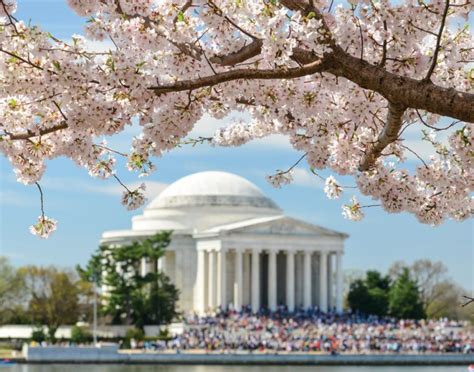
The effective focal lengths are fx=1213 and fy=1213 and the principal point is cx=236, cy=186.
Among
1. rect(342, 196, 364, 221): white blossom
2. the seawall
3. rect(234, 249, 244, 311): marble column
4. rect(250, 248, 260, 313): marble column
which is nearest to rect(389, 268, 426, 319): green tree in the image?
rect(250, 248, 260, 313): marble column

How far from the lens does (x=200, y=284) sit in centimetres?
11844

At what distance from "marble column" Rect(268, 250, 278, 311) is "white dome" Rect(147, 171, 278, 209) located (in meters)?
9.41

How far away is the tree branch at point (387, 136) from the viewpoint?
41.1ft

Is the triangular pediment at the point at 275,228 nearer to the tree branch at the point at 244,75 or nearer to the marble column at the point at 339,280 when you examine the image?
the marble column at the point at 339,280

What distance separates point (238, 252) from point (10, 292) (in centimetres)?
2192

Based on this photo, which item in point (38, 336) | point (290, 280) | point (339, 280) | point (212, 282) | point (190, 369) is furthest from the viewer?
point (339, 280)

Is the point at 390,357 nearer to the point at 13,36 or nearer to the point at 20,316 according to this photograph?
the point at 20,316

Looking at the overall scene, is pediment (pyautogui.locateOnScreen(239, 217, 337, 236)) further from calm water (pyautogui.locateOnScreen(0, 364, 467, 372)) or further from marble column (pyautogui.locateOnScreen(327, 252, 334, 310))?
calm water (pyautogui.locateOnScreen(0, 364, 467, 372))

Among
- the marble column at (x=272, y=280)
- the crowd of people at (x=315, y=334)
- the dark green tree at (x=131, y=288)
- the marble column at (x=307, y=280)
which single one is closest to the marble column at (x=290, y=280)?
the marble column at (x=272, y=280)

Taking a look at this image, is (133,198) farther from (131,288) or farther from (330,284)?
(330,284)

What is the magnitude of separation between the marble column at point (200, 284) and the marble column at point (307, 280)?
385 inches

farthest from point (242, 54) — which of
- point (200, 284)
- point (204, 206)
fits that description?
point (204, 206)

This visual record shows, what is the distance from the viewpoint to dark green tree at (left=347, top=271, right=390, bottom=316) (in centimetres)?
11456

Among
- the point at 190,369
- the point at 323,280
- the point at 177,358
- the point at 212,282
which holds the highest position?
the point at 323,280
